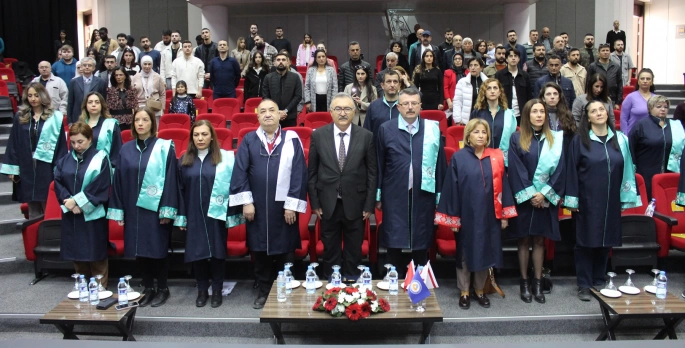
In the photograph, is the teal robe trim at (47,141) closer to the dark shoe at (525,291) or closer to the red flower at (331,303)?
the red flower at (331,303)

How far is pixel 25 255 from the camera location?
552cm

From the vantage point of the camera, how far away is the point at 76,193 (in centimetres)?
471

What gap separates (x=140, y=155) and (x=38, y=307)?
1400mm

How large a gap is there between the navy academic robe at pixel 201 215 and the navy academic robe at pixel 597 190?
104 inches

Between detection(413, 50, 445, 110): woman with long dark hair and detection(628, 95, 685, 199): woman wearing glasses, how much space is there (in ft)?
8.91

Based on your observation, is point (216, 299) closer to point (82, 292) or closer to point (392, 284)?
point (82, 292)

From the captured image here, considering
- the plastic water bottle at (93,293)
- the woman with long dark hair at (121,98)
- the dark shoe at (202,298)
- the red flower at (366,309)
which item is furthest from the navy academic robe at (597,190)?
the woman with long dark hair at (121,98)

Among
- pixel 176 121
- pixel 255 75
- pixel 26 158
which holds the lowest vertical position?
pixel 26 158

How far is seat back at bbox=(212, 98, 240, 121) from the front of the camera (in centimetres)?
910

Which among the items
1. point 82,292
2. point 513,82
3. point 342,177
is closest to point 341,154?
point 342,177

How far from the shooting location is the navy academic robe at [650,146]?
19.0ft

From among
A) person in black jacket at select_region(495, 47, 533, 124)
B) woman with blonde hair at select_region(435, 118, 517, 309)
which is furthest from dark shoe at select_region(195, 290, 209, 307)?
person in black jacket at select_region(495, 47, 533, 124)

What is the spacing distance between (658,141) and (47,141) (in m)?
5.65

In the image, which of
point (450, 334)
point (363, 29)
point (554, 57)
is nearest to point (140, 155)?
point (450, 334)
